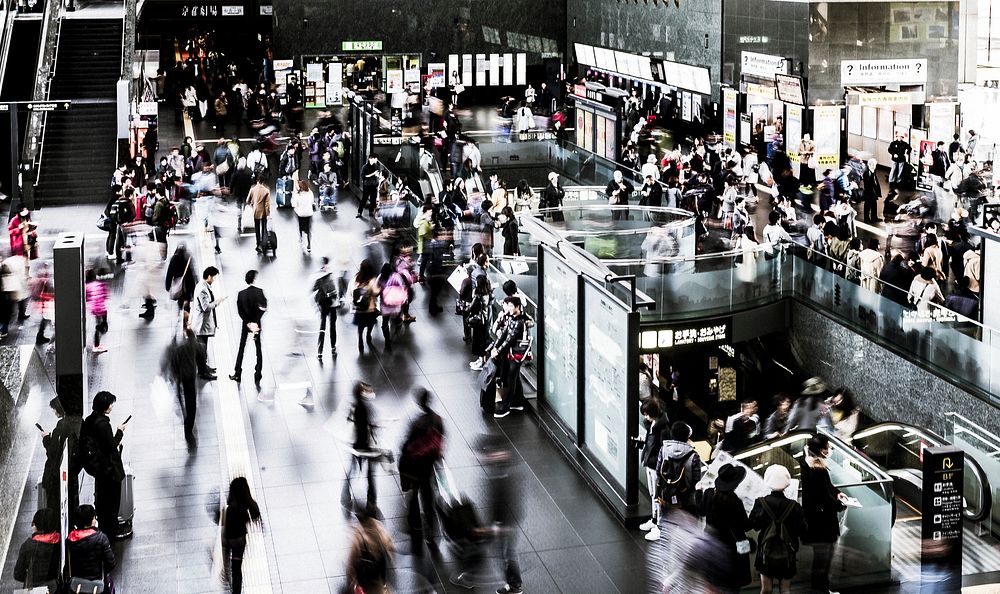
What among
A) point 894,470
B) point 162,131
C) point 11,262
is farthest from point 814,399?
point 162,131

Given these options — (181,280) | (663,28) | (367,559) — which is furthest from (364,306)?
(663,28)

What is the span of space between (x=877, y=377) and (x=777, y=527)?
7085mm

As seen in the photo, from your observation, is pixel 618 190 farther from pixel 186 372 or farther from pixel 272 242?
pixel 186 372

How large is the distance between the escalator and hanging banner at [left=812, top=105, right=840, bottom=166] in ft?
59.0

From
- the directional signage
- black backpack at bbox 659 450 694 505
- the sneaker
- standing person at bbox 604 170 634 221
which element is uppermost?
the directional signage

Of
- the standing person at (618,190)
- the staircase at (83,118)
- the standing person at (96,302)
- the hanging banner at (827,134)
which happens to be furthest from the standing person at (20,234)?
the hanging banner at (827,134)

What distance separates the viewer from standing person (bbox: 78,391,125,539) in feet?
34.4

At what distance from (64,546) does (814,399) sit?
7383 mm

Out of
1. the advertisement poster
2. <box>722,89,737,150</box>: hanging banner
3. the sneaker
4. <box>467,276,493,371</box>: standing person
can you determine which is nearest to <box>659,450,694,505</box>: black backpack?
the sneaker

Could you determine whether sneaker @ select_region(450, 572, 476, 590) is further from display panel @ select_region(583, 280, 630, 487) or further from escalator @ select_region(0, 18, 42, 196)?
escalator @ select_region(0, 18, 42, 196)

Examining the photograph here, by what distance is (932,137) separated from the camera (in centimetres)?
3228

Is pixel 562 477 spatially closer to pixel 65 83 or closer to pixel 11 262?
pixel 11 262

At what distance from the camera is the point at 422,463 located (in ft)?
34.6

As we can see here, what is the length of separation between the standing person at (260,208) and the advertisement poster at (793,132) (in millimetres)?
14673
